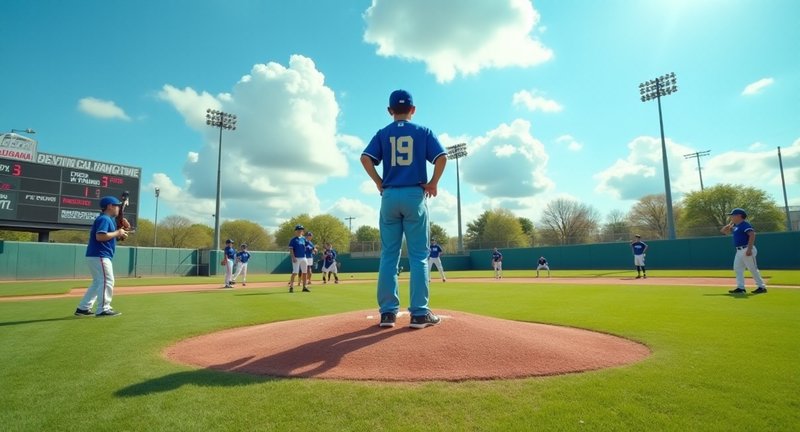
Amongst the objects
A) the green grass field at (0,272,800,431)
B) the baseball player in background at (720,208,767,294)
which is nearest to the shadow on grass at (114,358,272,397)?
the green grass field at (0,272,800,431)

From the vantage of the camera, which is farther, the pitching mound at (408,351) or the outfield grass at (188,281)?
the outfield grass at (188,281)

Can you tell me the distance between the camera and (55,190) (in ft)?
77.2

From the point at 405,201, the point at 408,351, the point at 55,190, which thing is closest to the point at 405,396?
the point at 408,351

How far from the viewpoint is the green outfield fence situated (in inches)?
1062

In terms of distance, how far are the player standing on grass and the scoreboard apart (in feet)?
88.9

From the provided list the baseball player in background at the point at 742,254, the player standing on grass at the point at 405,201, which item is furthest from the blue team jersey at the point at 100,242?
the baseball player in background at the point at 742,254

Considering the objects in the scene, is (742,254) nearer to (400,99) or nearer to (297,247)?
(400,99)

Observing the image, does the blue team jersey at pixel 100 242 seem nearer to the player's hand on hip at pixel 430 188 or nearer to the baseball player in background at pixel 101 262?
the baseball player in background at pixel 101 262

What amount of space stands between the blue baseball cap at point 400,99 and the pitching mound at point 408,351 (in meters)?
2.46

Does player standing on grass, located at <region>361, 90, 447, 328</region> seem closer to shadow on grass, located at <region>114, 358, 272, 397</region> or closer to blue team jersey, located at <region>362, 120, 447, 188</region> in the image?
blue team jersey, located at <region>362, 120, 447, 188</region>

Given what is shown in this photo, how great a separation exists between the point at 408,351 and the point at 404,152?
204 cm

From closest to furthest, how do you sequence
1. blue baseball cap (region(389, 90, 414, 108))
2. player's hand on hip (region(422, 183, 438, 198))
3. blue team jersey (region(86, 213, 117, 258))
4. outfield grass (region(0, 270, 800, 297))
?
player's hand on hip (region(422, 183, 438, 198))
blue baseball cap (region(389, 90, 414, 108))
blue team jersey (region(86, 213, 117, 258))
outfield grass (region(0, 270, 800, 297))

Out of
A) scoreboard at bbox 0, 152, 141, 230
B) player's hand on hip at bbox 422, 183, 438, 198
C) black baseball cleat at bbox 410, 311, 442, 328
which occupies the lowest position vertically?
black baseball cleat at bbox 410, 311, 442, 328

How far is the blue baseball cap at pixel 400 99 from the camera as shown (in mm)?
4617
